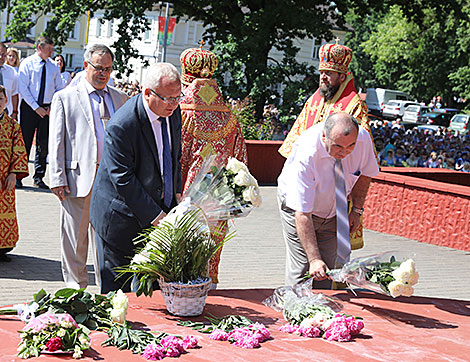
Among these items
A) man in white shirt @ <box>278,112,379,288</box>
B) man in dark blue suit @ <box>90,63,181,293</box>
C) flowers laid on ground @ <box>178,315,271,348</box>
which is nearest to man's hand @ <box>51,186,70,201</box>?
man in dark blue suit @ <box>90,63,181,293</box>

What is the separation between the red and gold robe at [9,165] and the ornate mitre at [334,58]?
3.01m

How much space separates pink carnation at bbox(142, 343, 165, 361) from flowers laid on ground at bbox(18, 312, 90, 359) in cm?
25

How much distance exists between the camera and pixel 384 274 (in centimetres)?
431

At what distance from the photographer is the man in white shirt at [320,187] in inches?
195

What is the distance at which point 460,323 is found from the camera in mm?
4492

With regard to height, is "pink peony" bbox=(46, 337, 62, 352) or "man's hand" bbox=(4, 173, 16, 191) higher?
"pink peony" bbox=(46, 337, 62, 352)

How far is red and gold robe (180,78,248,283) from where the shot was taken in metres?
6.69

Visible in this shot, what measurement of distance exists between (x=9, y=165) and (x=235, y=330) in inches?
180

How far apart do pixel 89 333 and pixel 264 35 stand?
1926 cm

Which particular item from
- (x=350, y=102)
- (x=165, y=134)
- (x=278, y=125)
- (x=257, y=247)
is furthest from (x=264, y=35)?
(x=165, y=134)

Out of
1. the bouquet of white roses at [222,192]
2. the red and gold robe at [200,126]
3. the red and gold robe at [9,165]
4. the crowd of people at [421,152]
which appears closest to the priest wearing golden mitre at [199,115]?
the red and gold robe at [200,126]

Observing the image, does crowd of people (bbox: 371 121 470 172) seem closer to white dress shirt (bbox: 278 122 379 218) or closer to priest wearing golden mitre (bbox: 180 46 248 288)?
priest wearing golden mitre (bbox: 180 46 248 288)

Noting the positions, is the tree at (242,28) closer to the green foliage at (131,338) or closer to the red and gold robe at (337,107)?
the red and gold robe at (337,107)

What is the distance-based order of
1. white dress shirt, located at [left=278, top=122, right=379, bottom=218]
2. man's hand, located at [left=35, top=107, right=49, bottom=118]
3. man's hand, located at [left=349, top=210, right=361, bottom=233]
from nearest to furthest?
1. white dress shirt, located at [left=278, top=122, right=379, bottom=218]
2. man's hand, located at [left=349, top=210, right=361, bottom=233]
3. man's hand, located at [left=35, top=107, right=49, bottom=118]
